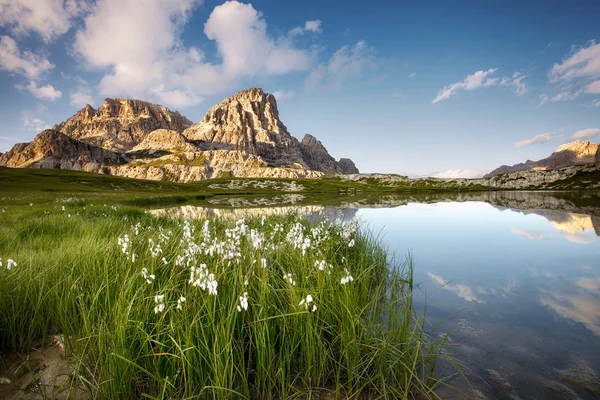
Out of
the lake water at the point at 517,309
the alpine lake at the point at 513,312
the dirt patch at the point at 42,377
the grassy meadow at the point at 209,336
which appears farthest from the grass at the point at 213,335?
the lake water at the point at 517,309

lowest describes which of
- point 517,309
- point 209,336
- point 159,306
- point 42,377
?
point 517,309

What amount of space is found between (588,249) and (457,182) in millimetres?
199656

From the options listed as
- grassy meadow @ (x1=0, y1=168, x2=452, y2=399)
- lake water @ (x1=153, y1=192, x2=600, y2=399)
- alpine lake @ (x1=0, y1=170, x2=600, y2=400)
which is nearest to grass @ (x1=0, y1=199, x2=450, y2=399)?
grassy meadow @ (x1=0, y1=168, x2=452, y2=399)

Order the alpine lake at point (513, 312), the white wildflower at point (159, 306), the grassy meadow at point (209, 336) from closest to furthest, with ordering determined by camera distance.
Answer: the white wildflower at point (159, 306)
the grassy meadow at point (209, 336)
the alpine lake at point (513, 312)

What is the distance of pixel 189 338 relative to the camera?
385 centimetres

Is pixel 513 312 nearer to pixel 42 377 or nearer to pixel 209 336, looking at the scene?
pixel 209 336

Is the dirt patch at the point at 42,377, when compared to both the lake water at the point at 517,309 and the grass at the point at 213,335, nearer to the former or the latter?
the grass at the point at 213,335

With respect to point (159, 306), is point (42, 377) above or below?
below

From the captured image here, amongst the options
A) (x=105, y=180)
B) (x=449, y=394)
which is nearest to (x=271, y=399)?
(x=449, y=394)

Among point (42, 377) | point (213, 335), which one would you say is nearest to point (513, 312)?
point (213, 335)

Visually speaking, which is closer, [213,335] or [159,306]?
[159,306]

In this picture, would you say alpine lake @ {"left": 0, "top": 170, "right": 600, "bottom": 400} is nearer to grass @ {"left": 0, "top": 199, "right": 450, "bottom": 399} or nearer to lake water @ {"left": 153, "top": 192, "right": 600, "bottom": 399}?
lake water @ {"left": 153, "top": 192, "right": 600, "bottom": 399}

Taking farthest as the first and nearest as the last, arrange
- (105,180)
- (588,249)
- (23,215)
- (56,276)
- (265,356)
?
1. (105,180)
2. (23,215)
3. (588,249)
4. (56,276)
5. (265,356)

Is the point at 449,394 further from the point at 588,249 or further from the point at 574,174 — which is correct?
the point at 574,174
